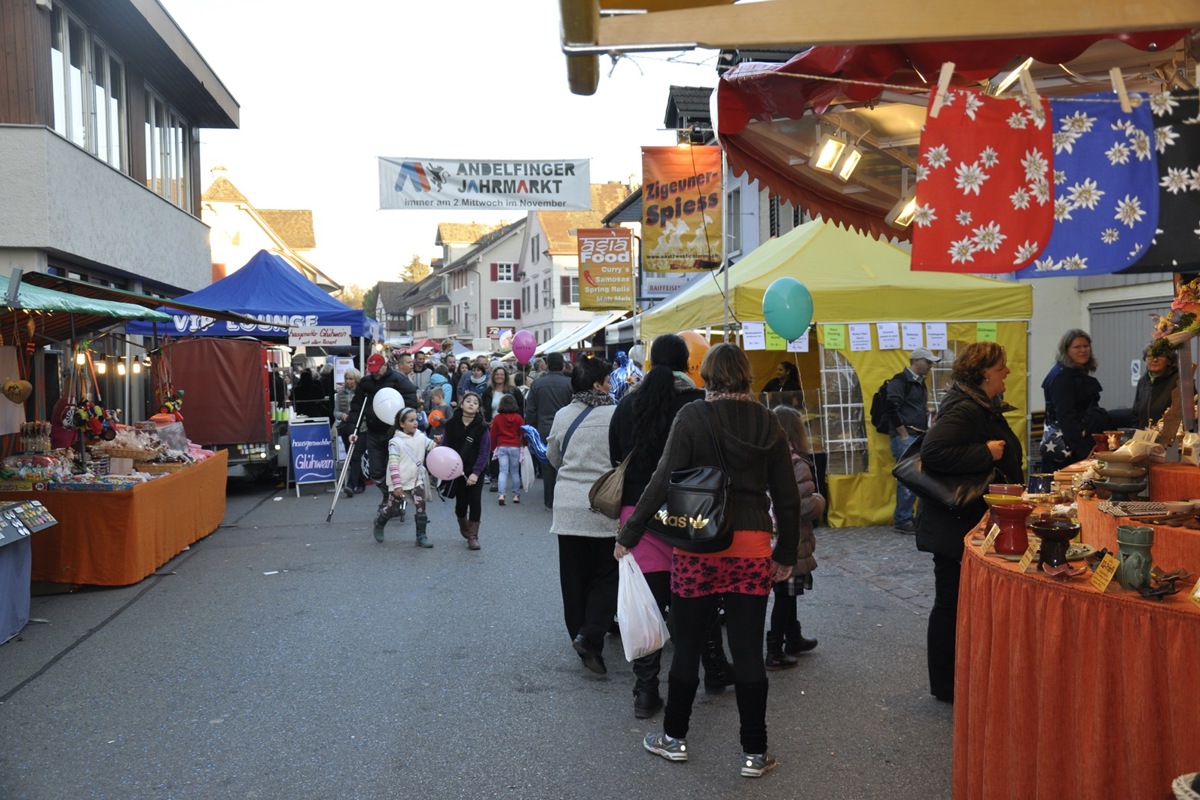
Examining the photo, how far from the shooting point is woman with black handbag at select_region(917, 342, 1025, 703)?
5117 mm

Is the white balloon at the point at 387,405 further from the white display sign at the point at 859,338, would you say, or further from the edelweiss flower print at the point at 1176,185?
the edelweiss flower print at the point at 1176,185

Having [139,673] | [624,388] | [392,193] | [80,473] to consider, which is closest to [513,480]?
[624,388]

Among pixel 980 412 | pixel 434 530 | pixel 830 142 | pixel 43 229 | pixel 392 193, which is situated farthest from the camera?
pixel 392 193

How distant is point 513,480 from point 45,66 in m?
8.31

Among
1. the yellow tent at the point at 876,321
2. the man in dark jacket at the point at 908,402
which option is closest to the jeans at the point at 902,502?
the man in dark jacket at the point at 908,402

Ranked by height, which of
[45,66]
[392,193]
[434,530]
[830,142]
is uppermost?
[45,66]

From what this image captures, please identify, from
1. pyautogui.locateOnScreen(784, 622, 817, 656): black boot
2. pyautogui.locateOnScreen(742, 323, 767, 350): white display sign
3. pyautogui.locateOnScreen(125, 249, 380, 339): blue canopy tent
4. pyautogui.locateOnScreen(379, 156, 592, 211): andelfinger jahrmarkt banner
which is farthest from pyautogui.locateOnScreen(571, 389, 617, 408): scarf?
pyautogui.locateOnScreen(125, 249, 380, 339): blue canopy tent

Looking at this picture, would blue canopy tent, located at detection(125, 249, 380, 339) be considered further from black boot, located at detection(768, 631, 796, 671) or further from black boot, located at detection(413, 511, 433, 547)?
black boot, located at detection(768, 631, 796, 671)

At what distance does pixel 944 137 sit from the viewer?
3732 mm

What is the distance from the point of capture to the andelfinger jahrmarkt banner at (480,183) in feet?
49.8

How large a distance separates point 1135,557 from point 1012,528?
2.30ft

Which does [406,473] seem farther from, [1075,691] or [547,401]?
[1075,691]

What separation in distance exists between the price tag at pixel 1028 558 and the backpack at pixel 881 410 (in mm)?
7059

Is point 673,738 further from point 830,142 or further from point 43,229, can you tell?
point 43,229
